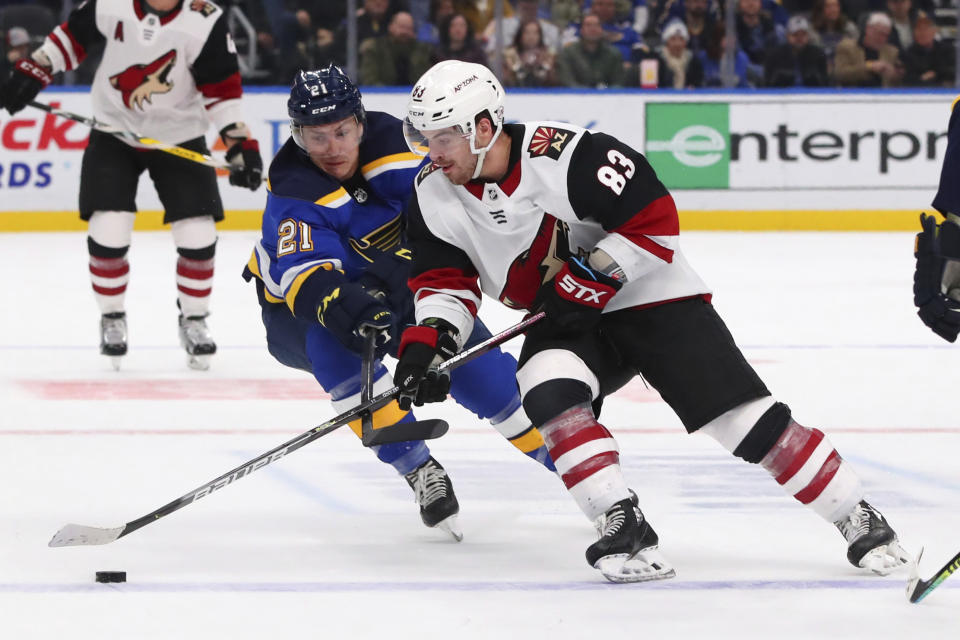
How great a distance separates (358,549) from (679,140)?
669 centimetres

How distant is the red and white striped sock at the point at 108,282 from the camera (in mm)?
5234

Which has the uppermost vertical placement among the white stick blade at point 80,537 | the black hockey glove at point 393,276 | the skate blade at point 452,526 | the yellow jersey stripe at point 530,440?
the black hockey glove at point 393,276

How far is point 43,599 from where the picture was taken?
2.56 meters

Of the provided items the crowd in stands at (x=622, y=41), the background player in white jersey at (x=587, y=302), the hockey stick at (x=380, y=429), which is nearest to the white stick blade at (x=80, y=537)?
the hockey stick at (x=380, y=429)

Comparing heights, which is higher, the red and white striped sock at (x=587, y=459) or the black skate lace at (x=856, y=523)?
the red and white striped sock at (x=587, y=459)

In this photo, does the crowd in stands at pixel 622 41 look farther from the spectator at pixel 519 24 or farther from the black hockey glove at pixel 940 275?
the black hockey glove at pixel 940 275

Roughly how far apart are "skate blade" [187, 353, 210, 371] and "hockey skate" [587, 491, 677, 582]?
8.63ft

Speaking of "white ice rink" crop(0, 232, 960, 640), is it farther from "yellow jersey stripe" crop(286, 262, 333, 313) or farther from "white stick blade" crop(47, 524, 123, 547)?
"yellow jersey stripe" crop(286, 262, 333, 313)

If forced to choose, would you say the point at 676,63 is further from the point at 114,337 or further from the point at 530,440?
the point at 530,440

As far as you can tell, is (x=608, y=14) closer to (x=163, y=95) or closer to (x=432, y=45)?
(x=432, y=45)

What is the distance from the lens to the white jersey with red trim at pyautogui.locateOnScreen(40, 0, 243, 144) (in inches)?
207

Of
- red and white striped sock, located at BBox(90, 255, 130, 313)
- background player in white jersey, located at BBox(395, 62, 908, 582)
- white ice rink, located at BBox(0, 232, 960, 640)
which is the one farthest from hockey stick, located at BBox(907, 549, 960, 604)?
red and white striped sock, located at BBox(90, 255, 130, 313)

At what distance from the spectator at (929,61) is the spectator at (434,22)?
2.67 meters

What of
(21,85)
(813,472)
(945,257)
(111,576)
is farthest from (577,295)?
(21,85)
